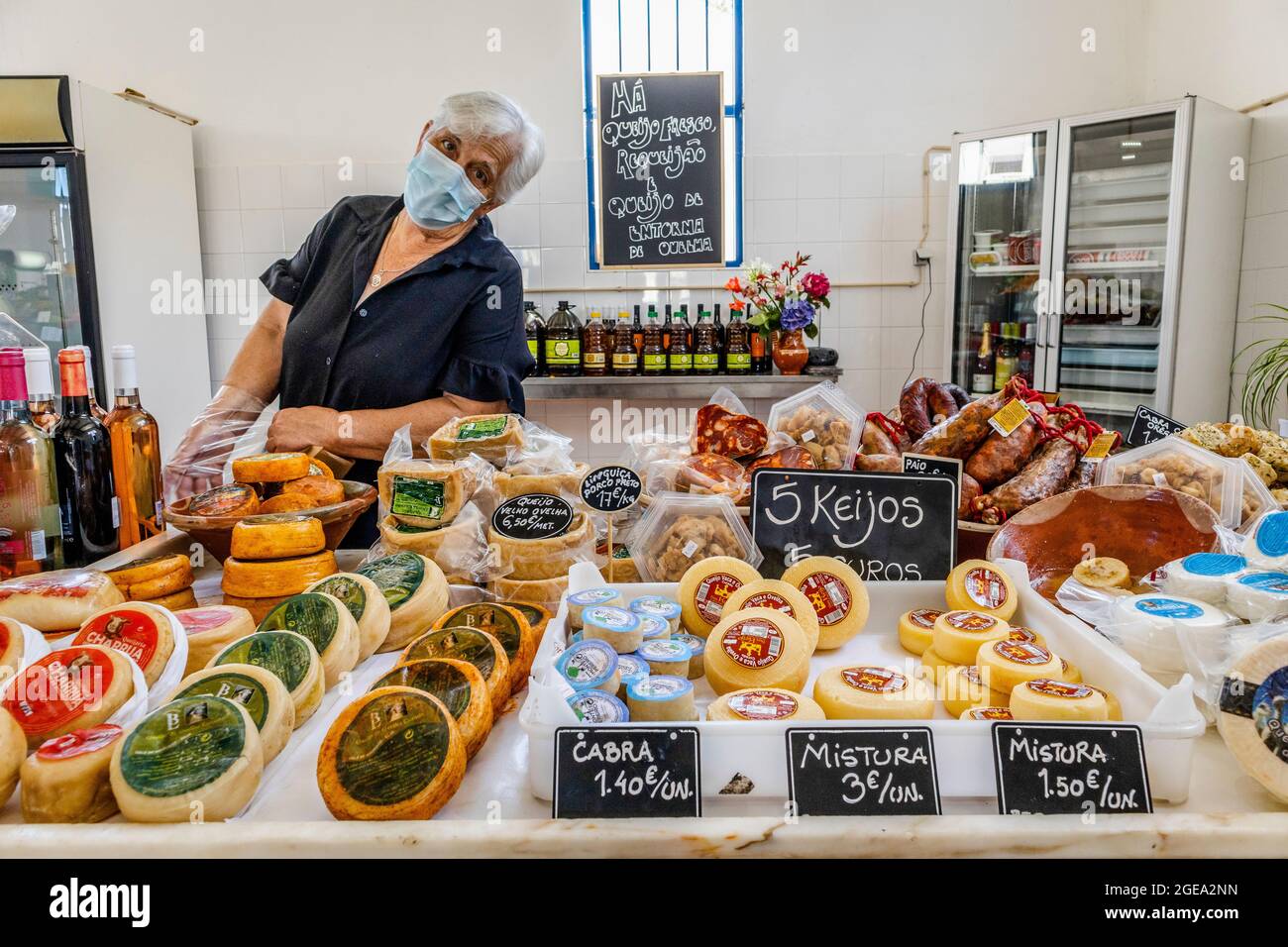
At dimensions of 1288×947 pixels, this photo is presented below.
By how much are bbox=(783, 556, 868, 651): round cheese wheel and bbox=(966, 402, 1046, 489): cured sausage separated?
550 mm

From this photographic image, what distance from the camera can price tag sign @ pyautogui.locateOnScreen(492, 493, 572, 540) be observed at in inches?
53.2

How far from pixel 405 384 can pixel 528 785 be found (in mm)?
1569

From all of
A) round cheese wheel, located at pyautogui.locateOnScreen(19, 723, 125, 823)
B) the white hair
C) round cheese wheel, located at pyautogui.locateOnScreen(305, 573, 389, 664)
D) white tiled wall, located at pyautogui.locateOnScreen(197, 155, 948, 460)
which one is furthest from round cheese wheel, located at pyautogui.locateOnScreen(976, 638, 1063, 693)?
white tiled wall, located at pyautogui.locateOnScreen(197, 155, 948, 460)

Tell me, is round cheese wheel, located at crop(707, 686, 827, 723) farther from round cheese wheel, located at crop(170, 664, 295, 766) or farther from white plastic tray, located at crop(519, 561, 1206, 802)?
round cheese wheel, located at crop(170, 664, 295, 766)

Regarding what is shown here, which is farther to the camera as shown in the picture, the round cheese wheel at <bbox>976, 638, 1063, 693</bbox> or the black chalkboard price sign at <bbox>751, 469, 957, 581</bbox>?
the black chalkboard price sign at <bbox>751, 469, 957, 581</bbox>

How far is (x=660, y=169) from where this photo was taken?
440 centimetres

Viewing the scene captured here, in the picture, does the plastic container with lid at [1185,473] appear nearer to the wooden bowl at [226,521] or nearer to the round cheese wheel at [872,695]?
the round cheese wheel at [872,695]

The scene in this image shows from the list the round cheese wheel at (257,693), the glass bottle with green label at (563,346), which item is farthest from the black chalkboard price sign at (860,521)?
the glass bottle with green label at (563,346)

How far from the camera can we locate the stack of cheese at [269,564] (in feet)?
4.09

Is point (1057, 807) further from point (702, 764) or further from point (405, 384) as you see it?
point (405, 384)

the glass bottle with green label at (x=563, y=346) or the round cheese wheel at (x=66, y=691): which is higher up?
the glass bottle with green label at (x=563, y=346)

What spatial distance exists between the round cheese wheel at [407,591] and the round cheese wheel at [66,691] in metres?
0.33

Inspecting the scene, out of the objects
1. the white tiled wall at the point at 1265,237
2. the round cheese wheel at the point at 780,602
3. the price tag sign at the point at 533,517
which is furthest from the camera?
the white tiled wall at the point at 1265,237

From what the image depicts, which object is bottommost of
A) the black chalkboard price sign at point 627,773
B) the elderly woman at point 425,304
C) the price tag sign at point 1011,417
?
the black chalkboard price sign at point 627,773
